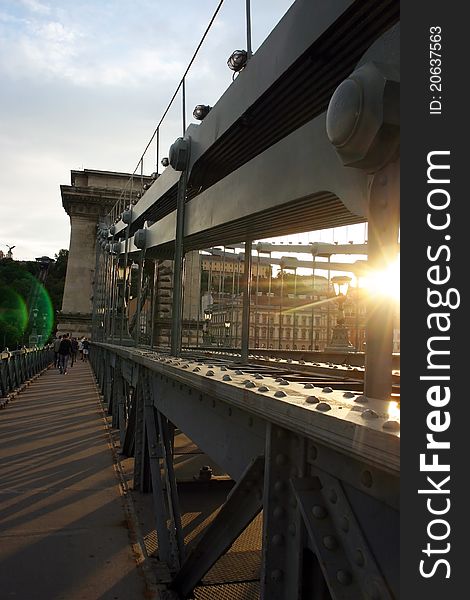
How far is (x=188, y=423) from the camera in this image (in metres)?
3.90

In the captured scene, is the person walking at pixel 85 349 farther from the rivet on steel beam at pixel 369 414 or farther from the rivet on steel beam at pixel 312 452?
the rivet on steel beam at pixel 369 414

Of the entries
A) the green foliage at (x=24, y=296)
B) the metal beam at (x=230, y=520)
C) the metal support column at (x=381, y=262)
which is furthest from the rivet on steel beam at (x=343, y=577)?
the green foliage at (x=24, y=296)

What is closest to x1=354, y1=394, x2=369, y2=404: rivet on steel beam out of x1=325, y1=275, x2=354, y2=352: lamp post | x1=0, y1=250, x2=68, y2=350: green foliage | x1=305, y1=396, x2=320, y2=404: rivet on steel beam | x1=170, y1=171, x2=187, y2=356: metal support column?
x1=305, y1=396, x2=320, y2=404: rivet on steel beam

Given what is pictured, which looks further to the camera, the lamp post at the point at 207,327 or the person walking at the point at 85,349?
the person walking at the point at 85,349

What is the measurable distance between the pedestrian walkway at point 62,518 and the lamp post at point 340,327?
4.15 metres

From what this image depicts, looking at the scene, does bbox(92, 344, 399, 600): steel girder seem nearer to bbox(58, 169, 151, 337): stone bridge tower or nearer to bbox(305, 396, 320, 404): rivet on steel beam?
bbox(305, 396, 320, 404): rivet on steel beam

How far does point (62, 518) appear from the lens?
5707 millimetres

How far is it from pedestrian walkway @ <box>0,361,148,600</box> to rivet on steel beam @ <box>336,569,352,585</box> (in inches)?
112

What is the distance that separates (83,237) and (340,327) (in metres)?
40.2

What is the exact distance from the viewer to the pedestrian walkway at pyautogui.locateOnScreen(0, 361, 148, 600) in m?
4.25

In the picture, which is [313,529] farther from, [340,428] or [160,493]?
[160,493]

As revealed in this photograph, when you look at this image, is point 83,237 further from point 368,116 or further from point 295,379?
point 368,116

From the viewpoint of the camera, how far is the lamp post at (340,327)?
1024 cm

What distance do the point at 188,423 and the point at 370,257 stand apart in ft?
7.10
